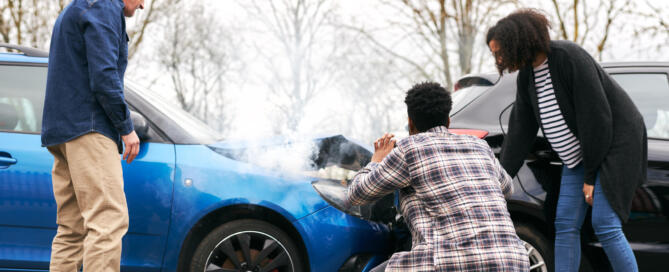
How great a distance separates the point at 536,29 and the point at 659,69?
119 centimetres

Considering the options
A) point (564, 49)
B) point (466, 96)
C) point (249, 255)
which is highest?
point (564, 49)

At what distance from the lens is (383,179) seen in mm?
2146

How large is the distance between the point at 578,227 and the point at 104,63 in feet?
8.19

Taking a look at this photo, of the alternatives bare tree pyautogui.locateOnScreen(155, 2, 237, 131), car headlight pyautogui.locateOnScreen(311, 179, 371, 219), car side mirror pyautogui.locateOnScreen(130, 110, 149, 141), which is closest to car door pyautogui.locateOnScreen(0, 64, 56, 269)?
car side mirror pyautogui.locateOnScreen(130, 110, 149, 141)

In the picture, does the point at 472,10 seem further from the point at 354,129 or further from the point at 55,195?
the point at 354,129

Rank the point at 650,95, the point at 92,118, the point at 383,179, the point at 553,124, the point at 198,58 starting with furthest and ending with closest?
1. the point at 198,58
2. the point at 650,95
3. the point at 553,124
4. the point at 92,118
5. the point at 383,179

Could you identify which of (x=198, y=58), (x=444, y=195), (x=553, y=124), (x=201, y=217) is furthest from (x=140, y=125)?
(x=198, y=58)

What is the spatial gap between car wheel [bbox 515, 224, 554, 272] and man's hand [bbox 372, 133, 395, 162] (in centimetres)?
98

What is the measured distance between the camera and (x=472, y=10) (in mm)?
11492

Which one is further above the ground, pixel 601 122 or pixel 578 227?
pixel 601 122

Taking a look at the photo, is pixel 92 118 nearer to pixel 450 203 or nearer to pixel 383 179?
pixel 383 179

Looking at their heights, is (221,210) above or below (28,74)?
below

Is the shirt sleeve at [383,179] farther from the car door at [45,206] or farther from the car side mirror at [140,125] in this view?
the car side mirror at [140,125]

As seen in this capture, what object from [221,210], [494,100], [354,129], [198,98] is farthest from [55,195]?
[354,129]
